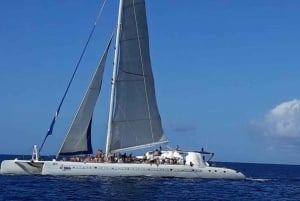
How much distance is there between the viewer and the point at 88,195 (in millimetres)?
41344

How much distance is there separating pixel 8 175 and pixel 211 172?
797 inches

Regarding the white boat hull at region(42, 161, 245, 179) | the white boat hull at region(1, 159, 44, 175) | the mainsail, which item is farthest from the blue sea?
the mainsail

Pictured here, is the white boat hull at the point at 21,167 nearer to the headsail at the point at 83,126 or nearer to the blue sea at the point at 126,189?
the blue sea at the point at 126,189

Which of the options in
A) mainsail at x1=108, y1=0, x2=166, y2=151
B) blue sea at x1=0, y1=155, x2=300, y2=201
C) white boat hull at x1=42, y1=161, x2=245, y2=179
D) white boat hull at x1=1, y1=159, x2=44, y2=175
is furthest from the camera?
mainsail at x1=108, y1=0, x2=166, y2=151

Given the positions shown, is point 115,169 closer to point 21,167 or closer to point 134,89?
point 21,167

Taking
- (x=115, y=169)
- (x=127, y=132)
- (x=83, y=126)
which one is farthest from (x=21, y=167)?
(x=127, y=132)

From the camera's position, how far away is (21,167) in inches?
2247

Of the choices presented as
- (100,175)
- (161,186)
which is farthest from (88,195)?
(100,175)

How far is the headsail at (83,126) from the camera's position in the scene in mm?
57531

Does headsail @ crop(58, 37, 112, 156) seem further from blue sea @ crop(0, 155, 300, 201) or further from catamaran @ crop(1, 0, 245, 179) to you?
blue sea @ crop(0, 155, 300, 201)

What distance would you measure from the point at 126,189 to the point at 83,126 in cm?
1328

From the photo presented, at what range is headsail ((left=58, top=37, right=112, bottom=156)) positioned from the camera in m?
57.5

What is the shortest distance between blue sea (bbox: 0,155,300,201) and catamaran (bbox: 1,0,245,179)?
50.3 inches

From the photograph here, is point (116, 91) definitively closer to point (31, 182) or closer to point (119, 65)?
point (119, 65)
